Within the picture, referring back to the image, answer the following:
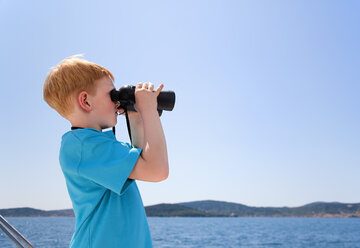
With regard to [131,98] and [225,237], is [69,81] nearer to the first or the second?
[131,98]

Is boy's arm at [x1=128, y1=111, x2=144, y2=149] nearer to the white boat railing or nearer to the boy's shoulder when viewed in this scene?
the boy's shoulder

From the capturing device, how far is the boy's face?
0.98m

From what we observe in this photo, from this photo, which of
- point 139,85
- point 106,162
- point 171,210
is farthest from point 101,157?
point 171,210

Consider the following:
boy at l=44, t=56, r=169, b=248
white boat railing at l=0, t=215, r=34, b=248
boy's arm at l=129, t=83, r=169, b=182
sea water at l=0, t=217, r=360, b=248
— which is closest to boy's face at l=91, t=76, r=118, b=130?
boy at l=44, t=56, r=169, b=248

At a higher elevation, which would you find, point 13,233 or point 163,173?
point 163,173

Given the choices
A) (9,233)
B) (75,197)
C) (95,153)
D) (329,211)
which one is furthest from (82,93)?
(329,211)

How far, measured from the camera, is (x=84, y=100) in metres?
0.97

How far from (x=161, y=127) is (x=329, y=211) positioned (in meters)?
155

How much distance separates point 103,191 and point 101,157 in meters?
0.11

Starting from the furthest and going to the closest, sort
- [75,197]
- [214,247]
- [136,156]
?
[214,247] → [75,197] → [136,156]

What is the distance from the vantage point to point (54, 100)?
1005 mm

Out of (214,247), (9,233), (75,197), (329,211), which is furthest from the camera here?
(329,211)

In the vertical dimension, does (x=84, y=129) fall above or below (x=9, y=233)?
above

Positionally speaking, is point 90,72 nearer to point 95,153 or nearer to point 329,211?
point 95,153
